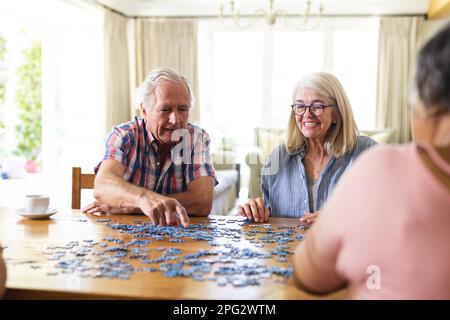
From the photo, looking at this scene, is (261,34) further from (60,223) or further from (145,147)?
(60,223)

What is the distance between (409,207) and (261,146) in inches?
192

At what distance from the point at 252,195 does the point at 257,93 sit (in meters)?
4.92

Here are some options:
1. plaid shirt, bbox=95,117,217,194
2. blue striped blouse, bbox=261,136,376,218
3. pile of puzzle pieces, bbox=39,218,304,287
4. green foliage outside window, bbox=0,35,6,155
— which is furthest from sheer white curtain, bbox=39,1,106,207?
pile of puzzle pieces, bbox=39,218,304,287

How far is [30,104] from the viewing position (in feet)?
23.3

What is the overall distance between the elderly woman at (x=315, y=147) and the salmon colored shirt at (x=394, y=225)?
4.92 ft

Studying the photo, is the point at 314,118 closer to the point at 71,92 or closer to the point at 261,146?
the point at 261,146

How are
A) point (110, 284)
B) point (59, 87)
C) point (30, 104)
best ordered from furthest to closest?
point (30, 104) < point (59, 87) < point (110, 284)

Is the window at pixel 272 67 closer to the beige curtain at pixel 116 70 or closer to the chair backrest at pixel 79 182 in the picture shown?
the beige curtain at pixel 116 70

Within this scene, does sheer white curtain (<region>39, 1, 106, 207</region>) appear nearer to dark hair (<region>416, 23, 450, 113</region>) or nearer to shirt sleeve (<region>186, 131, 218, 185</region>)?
shirt sleeve (<region>186, 131, 218, 185</region>)

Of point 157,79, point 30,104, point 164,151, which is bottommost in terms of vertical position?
point 164,151

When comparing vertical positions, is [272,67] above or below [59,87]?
above

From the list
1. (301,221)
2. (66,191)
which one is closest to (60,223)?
(301,221)

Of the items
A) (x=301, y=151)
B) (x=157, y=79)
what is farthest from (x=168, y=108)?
(x=301, y=151)

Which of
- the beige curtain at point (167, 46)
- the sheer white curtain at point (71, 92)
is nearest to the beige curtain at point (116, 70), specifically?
the sheer white curtain at point (71, 92)
